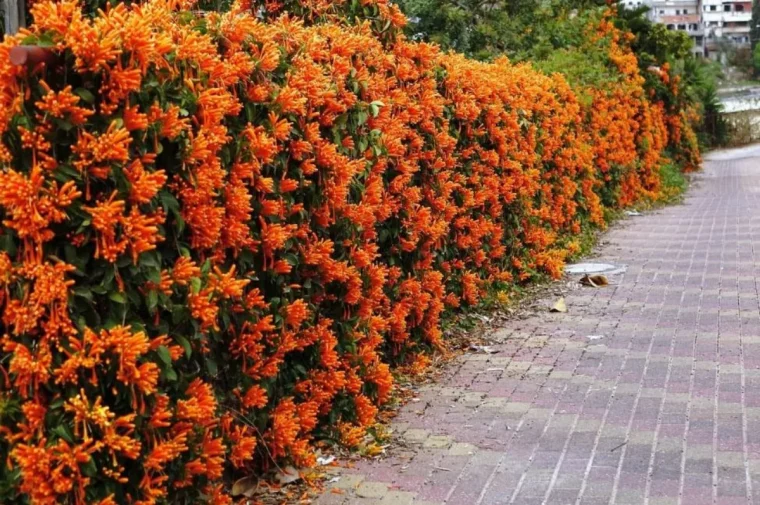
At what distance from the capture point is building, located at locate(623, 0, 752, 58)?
2975 inches

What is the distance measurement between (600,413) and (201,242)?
2760 mm

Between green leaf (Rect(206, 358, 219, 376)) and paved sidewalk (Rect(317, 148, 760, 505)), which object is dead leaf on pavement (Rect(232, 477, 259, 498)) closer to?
paved sidewalk (Rect(317, 148, 760, 505))

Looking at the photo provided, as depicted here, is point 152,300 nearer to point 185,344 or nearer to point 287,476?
point 185,344

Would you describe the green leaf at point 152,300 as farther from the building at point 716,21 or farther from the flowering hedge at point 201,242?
the building at point 716,21

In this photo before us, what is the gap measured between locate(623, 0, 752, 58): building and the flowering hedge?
237 ft

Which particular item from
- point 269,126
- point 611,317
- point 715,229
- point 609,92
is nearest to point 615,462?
point 269,126

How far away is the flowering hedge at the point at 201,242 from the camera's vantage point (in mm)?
3223

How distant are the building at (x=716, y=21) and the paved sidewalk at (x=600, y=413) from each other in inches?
2753

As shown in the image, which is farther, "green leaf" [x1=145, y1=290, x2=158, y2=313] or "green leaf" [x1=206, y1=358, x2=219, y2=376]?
"green leaf" [x1=206, y1=358, x2=219, y2=376]

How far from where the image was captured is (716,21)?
283ft

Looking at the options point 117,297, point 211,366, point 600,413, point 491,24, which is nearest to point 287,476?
point 211,366

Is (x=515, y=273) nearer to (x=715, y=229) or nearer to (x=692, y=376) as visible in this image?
(x=692, y=376)

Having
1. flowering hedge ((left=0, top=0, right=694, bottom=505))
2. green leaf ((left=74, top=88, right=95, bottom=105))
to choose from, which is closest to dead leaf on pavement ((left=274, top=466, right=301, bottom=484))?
flowering hedge ((left=0, top=0, right=694, bottom=505))

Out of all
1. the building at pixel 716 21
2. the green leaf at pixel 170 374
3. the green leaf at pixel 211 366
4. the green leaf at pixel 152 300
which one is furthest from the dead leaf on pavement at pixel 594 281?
the building at pixel 716 21
